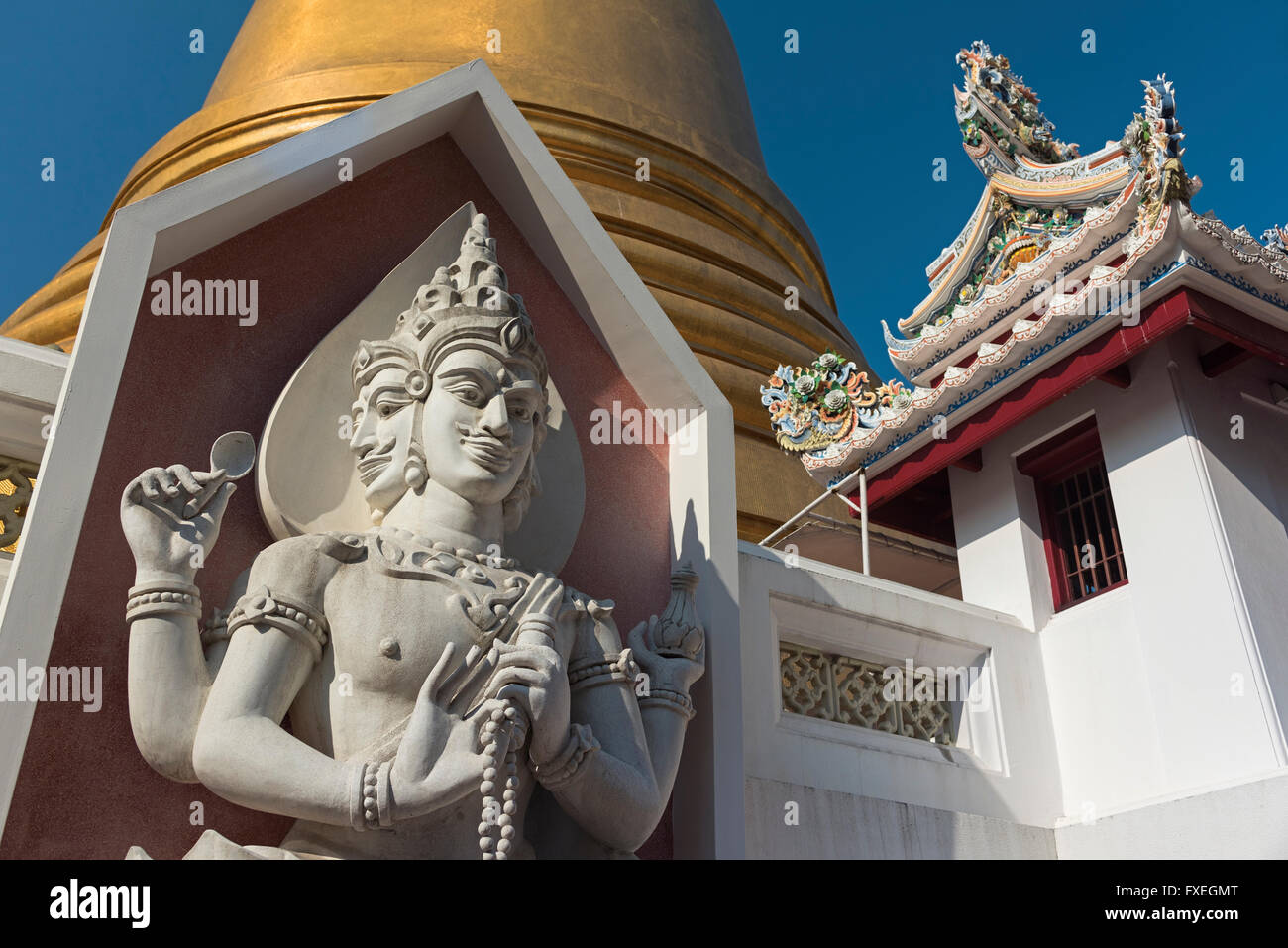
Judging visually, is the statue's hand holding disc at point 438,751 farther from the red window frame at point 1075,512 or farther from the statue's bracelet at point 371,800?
the red window frame at point 1075,512

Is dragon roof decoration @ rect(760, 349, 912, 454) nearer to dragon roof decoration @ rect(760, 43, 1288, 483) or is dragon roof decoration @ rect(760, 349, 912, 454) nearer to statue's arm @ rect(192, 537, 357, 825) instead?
dragon roof decoration @ rect(760, 43, 1288, 483)

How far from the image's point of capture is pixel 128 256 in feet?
16.1

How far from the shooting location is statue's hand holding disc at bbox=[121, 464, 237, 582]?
4.23 metres

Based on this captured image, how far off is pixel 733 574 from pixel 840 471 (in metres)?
3.41

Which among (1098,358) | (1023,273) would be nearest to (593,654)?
(1098,358)

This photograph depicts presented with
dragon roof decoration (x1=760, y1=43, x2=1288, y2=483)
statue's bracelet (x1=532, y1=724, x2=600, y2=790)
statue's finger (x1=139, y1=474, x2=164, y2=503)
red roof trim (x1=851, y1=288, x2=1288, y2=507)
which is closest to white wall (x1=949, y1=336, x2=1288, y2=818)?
red roof trim (x1=851, y1=288, x2=1288, y2=507)

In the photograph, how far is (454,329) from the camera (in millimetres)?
5008

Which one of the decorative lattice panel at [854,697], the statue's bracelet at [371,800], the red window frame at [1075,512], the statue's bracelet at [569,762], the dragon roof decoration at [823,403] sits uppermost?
the dragon roof decoration at [823,403]

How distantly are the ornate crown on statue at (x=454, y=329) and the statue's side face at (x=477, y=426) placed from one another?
0.19 ft

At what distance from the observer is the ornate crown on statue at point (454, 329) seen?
501 cm

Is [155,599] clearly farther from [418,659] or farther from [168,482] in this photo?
[418,659]

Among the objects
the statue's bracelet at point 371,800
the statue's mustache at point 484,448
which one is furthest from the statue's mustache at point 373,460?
the statue's bracelet at point 371,800
